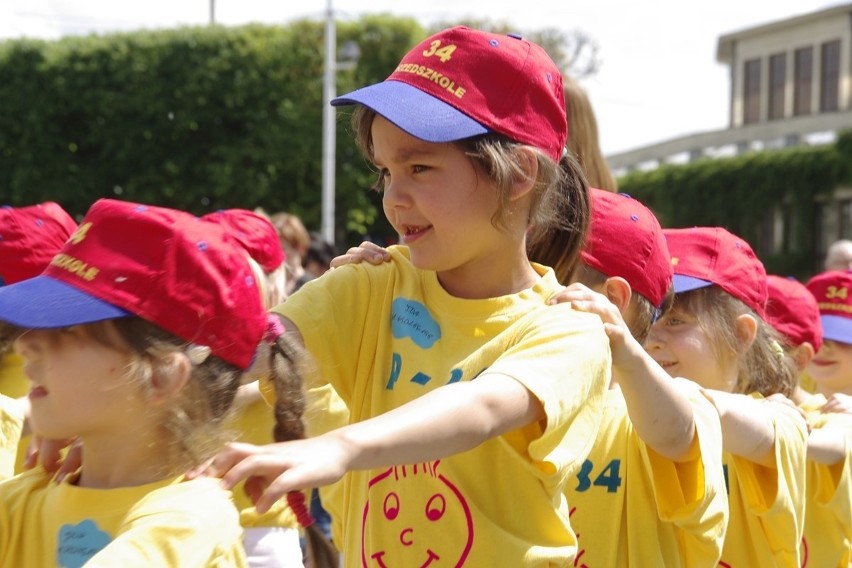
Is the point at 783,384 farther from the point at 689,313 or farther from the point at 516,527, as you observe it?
the point at 516,527

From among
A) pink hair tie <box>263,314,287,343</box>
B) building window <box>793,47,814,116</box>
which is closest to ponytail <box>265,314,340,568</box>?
pink hair tie <box>263,314,287,343</box>

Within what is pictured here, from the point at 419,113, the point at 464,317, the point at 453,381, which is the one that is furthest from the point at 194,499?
the point at 419,113

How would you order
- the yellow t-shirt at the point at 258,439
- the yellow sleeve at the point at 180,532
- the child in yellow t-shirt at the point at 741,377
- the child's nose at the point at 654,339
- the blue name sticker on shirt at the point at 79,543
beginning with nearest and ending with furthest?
the yellow sleeve at the point at 180,532
the blue name sticker on shirt at the point at 79,543
the child in yellow t-shirt at the point at 741,377
the child's nose at the point at 654,339
the yellow t-shirt at the point at 258,439

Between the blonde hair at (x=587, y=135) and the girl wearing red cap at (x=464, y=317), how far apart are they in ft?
4.89

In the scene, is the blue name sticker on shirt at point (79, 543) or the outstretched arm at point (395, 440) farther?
the blue name sticker on shirt at point (79, 543)

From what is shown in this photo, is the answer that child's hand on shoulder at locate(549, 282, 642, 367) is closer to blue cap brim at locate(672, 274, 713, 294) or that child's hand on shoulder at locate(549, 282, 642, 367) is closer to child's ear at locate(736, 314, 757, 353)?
blue cap brim at locate(672, 274, 713, 294)

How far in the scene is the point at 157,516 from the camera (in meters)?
2.03

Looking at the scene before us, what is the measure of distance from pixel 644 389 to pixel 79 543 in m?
1.08

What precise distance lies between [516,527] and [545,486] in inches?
3.9

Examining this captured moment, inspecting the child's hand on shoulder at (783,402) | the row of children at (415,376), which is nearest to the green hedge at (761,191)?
the child's hand on shoulder at (783,402)

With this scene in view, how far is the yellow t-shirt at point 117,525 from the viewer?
197 cm

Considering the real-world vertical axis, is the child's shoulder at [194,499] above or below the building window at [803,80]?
below

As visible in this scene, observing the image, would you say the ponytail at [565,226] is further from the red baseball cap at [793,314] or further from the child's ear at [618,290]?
the red baseball cap at [793,314]

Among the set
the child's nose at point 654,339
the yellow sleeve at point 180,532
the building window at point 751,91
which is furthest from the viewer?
the building window at point 751,91
